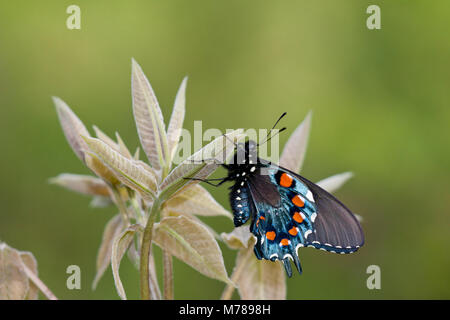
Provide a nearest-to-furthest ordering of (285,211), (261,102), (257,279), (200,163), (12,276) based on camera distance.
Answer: (200,163), (12,276), (257,279), (285,211), (261,102)

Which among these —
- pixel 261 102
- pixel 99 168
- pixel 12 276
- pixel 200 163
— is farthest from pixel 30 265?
pixel 261 102

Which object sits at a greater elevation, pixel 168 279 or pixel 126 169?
pixel 126 169

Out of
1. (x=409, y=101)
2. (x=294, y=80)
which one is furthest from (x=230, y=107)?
(x=409, y=101)

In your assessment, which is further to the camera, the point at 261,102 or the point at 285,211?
the point at 261,102

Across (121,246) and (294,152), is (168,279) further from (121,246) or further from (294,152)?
(294,152)

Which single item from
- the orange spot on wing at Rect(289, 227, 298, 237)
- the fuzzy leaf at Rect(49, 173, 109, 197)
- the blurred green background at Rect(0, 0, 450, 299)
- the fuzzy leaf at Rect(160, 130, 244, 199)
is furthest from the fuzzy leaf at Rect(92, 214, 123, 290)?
the blurred green background at Rect(0, 0, 450, 299)

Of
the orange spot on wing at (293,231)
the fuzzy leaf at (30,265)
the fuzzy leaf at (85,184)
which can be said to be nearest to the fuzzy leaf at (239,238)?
the orange spot on wing at (293,231)

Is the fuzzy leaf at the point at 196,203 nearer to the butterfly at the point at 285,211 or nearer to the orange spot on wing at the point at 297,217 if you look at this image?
the butterfly at the point at 285,211

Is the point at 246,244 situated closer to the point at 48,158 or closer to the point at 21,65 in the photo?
the point at 48,158
